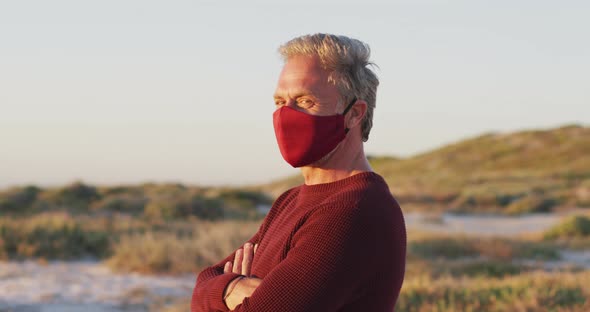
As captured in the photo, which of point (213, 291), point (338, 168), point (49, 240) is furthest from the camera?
point (49, 240)

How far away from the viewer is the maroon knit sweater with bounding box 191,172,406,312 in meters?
2.29

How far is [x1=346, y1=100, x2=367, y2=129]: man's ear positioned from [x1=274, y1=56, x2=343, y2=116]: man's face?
0.04m

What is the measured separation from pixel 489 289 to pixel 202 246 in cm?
535

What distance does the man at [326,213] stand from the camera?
2.31 metres

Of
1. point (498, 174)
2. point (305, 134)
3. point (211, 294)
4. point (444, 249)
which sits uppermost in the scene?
point (305, 134)

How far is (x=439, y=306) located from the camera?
24.4 ft

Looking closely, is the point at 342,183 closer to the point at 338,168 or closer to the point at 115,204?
the point at 338,168

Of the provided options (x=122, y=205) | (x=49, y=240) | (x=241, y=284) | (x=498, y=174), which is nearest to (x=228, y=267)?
(x=241, y=284)

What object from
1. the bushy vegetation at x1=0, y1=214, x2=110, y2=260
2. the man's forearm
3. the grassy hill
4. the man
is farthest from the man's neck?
the grassy hill

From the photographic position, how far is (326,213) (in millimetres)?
2383

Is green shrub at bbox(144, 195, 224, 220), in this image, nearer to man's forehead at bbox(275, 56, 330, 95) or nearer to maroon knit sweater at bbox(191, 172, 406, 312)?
man's forehead at bbox(275, 56, 330, 95)

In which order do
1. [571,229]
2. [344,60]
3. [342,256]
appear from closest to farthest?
[342,256] < [344,60] < [571,229]

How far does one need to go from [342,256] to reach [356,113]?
1.81ft

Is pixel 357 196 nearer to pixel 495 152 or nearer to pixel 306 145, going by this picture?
pixel 306 145
